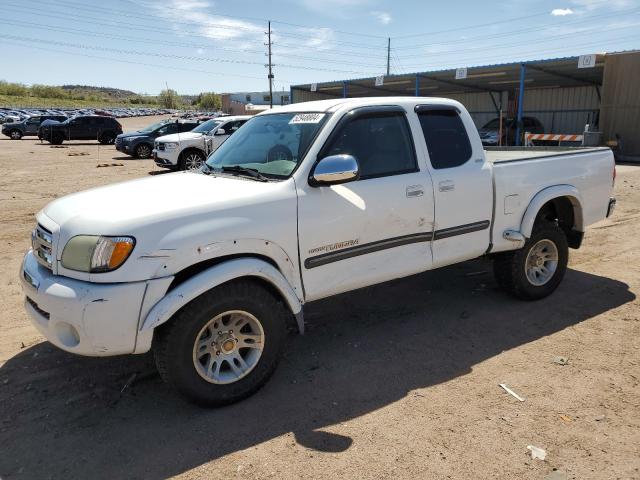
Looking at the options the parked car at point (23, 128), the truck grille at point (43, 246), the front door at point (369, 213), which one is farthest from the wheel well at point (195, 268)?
the parked car at point (23, 128)

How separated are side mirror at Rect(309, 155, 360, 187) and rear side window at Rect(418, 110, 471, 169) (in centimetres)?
109

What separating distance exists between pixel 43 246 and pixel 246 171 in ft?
4.88

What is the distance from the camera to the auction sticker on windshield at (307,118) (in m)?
3.89

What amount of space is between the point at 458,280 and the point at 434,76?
843 inches

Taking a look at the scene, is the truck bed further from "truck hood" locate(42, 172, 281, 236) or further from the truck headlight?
the truck headlight

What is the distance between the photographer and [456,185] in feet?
14.1

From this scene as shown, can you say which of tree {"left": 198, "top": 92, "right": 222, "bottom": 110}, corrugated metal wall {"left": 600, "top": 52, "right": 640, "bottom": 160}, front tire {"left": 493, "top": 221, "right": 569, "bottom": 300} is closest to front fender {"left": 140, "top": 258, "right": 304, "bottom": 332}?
front tire {"left": 493, "top": 221, "right": 569, "bottom": 300}

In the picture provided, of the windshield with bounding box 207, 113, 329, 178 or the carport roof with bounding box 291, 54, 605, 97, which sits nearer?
the windshield with bounding box 207, 113, 329, 178

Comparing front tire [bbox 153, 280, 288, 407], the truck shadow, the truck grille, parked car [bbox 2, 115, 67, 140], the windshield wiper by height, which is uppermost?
parked car [bbox 2, 115, 67, 140]

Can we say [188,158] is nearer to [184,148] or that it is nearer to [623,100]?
[184,148]

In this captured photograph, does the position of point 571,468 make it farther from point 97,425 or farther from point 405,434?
point 97,425

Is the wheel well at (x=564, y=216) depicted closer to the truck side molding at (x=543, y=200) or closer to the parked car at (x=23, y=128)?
the truck side molding at (x=543, y=200)

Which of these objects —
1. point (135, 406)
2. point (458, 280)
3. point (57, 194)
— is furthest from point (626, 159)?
point (135, 406)

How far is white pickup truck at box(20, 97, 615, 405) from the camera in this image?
117 inches
